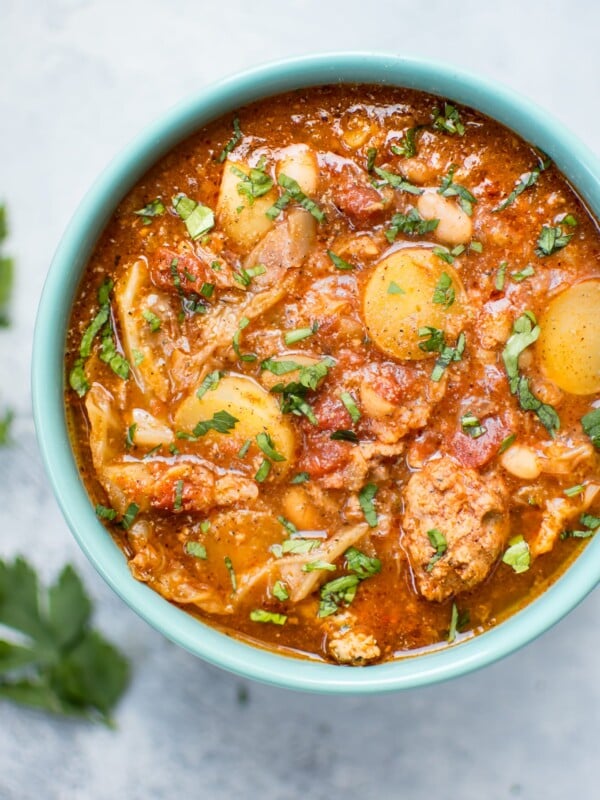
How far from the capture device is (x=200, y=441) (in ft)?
10.8

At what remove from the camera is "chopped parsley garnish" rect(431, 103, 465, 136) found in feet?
10.5

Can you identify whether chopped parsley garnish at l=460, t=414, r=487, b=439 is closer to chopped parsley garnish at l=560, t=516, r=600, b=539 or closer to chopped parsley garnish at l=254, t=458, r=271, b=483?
chopped parsley garnish at l=560, t=516, r=600, b=539

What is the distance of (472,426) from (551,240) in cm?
70

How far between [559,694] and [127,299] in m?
2.44

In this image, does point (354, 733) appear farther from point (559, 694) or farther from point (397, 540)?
point (397, 540)

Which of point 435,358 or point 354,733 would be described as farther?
point 354,733

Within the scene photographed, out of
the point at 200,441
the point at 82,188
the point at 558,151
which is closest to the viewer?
the point at 558,151

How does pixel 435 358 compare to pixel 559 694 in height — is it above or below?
above

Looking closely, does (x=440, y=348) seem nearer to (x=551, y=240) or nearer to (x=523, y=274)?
(x=523, y=274)

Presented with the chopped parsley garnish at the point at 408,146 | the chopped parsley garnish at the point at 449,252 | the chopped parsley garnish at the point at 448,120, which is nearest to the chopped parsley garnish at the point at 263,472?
the chopped parsley garnish at the point at 449,252

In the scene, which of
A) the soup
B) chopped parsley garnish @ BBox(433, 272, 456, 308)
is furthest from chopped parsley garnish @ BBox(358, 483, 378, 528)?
Answer: chopped parsley garnish @ BBox(433, 272, 456, 308)

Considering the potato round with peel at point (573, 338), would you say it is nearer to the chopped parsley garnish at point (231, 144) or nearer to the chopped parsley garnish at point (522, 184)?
the chopped parsley garnish at point (522, 184)

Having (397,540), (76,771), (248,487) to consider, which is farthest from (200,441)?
(76,771)

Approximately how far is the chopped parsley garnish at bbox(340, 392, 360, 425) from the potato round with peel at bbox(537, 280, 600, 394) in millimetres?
664
